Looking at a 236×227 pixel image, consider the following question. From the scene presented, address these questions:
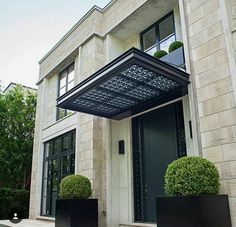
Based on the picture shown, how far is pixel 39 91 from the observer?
40.3 feet

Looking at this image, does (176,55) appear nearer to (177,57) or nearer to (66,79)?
(177,57)

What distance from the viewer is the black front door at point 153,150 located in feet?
20.8

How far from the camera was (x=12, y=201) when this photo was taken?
41.9 ft

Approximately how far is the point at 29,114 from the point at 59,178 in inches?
272

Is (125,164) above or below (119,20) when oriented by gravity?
below

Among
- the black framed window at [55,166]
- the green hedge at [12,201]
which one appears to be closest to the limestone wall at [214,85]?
the black framed window at [55,166]

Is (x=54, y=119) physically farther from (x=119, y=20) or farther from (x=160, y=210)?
(x=160, y=210)

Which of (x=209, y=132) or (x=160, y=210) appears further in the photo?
(x=209, y=132)

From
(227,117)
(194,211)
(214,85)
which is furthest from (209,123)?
(194,211)

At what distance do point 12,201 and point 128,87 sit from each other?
977cm

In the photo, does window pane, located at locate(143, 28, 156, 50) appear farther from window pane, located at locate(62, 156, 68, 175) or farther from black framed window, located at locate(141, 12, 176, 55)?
window pane, located at locate(62, 156, 68, 175)

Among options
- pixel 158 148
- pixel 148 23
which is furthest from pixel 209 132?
pixel 148 23

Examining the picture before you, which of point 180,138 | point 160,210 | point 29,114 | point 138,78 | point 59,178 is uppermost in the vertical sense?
point 29,114

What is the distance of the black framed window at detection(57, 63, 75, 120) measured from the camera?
1023cm
